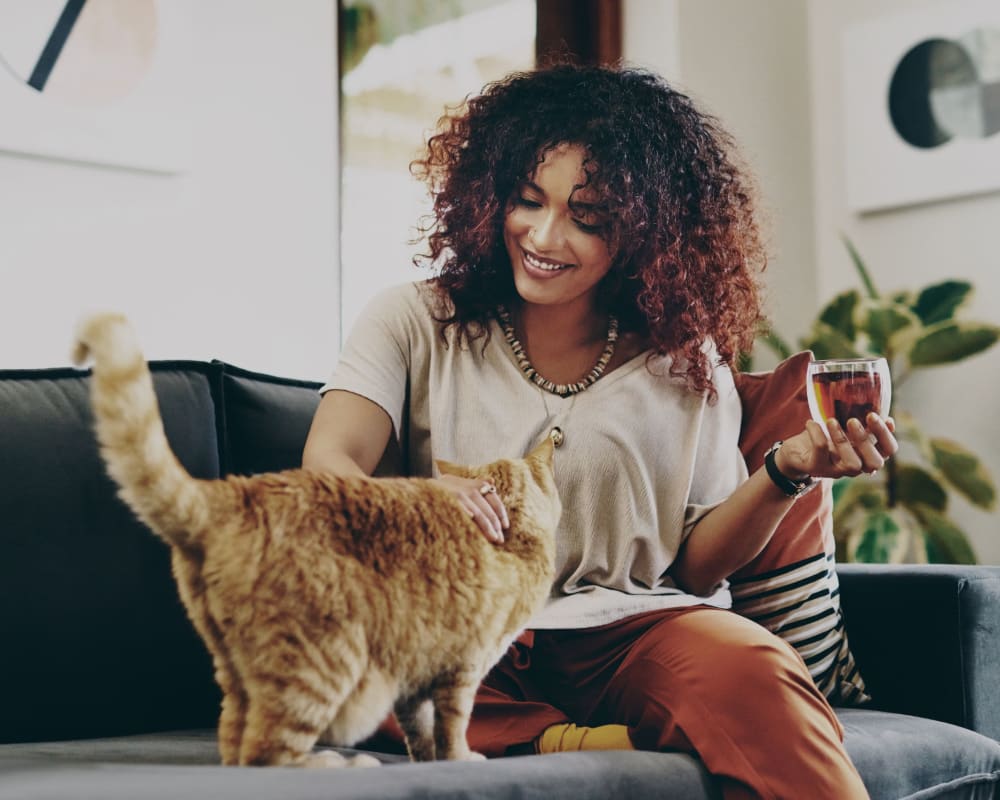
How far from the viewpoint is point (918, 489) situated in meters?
3.19

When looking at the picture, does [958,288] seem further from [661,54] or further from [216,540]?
[216,540]


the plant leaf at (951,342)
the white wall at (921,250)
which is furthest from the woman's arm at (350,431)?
the white wall at (921,250)

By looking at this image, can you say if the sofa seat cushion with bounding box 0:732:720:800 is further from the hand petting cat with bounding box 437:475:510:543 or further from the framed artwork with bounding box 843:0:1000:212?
the framed artwork with bounding box 843:0:1000:212

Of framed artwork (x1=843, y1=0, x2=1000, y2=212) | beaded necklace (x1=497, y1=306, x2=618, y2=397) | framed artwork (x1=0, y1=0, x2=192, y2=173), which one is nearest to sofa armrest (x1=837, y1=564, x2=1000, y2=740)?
beaded necklace (x1=497, y1=306, x2=618, y2=397)

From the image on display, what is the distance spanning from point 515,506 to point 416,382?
1.37ft

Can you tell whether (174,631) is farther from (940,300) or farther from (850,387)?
(940,300)

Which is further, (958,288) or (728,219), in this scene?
(958,288)

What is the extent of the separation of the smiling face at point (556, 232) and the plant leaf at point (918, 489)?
6.33 feet

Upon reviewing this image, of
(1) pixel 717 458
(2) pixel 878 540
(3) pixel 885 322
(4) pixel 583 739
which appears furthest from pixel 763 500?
(3) pixel 885 322

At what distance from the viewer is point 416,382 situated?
5.12 ft

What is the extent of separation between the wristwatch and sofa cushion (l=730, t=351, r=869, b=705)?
0.20m

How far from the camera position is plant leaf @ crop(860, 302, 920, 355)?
3100mm

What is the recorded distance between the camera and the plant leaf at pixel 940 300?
3152mm

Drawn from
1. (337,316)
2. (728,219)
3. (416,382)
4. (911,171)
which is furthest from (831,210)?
(416,382)
